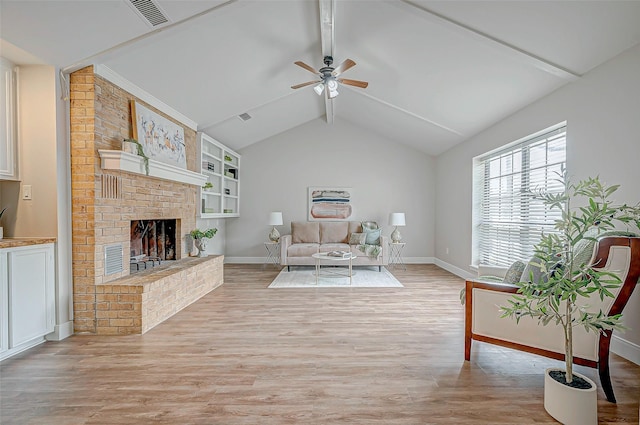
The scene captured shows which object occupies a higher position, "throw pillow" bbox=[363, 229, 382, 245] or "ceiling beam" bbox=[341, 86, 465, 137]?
"ceiling beam" bbox=[341, 86, 465, 137]

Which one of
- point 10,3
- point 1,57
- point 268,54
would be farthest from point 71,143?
point 268,54

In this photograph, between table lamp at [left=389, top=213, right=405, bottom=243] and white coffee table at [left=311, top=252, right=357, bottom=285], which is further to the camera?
table lamp at [left=389, top=213, right=405, bottom=243]

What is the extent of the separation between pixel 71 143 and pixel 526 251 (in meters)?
5.30

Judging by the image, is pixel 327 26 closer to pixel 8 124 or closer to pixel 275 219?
pixel 8 124

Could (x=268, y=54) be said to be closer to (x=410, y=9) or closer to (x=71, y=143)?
(x=410, y=9)

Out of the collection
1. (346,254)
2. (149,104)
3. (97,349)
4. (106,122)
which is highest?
(149,104)

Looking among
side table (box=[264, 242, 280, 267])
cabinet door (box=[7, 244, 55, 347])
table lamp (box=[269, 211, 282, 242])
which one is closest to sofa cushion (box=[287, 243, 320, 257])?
table lamp (box=[269, 211, 282, 242])

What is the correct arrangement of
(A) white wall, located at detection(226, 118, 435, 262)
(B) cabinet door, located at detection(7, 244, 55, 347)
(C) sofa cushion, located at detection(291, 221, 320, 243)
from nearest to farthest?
(B) cabinet door, located at detection(7, 244, 55, 347) < (C) sofa cushion, located at detection(291, 221, 320, 243) < (A) white wall, located at detection(226, 118, 435, 262)

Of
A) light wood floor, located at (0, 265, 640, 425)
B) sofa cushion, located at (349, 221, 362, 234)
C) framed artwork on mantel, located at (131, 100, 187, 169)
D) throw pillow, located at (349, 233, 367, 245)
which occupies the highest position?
framed artwork on mantel, located at (131, 100, 187, 169)

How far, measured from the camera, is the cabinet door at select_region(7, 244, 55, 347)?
2506 mm

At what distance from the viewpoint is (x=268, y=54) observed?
154 inches

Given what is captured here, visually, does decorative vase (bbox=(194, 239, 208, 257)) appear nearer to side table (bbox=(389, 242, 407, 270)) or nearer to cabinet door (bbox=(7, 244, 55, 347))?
cabinet door (bbox=(7, 244, 55, 347))

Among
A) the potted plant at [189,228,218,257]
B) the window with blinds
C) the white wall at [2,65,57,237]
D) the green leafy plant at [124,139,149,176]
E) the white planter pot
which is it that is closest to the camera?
the white planter pot

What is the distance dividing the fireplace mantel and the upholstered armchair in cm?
342
